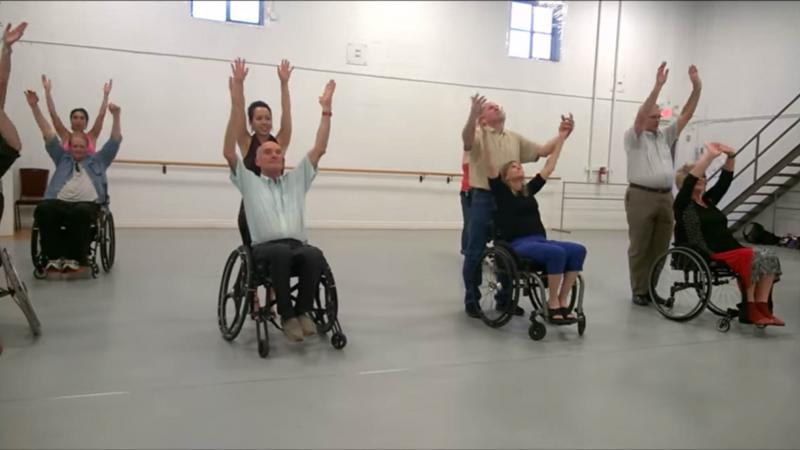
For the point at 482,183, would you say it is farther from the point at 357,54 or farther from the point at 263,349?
the point at 357,54

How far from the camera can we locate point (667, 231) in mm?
3764

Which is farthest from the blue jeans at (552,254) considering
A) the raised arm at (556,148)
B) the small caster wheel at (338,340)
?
the small caster wheel at (338,340)

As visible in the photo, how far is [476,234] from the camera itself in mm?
3277

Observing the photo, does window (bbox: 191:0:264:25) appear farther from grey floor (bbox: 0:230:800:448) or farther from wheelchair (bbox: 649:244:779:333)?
wheelchair (bbox: 649:244:779:333)

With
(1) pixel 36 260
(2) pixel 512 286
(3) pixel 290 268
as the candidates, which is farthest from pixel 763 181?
(1) pixel 36 260

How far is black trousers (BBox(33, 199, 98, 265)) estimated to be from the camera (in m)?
3.84

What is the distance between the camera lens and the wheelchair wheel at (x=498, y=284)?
113 inches

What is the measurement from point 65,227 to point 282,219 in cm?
210

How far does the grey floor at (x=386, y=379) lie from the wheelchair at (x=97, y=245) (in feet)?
0.73

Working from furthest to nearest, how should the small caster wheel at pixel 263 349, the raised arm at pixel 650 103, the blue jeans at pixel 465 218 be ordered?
the blue jeans at pixel 465 218 → the raised arm at pixel 650 103 → the small caster wheel at pixel 263 349

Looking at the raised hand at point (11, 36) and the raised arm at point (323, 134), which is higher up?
the raised hand at point (11, 36)

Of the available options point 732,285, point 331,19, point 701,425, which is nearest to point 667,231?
point 732,285

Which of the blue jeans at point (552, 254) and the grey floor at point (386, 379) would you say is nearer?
the grey floor at point (386, 379)

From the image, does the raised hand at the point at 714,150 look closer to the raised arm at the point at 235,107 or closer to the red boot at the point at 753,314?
the red boot at the point at 753,314
